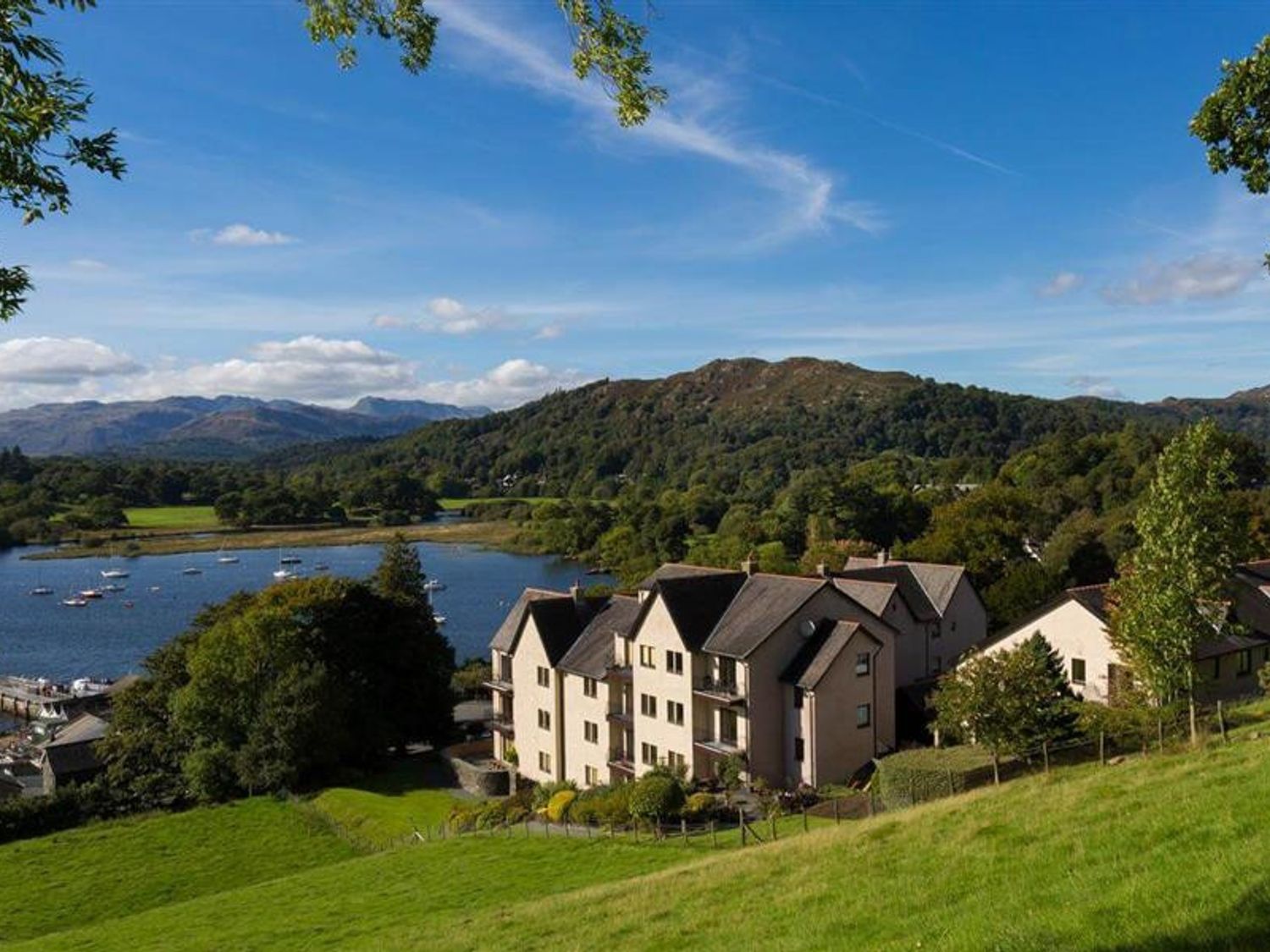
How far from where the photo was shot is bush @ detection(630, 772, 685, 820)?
1330 inches

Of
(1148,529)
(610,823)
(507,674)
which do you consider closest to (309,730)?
(507,674)

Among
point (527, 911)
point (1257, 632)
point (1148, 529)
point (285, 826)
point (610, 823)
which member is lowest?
point (285, 826)

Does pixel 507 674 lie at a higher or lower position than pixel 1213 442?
lower

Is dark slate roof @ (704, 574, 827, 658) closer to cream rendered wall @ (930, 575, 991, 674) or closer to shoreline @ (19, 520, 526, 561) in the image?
cream rendered wall @ (930, 575, 991, 674)

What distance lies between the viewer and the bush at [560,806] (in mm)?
37250

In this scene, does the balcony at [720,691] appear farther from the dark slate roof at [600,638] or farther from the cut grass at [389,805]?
the cut grass at [389,805]

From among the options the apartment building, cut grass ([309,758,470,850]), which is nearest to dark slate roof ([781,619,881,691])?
the apartment building

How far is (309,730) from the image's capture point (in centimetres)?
4925

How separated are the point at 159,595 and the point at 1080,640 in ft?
390

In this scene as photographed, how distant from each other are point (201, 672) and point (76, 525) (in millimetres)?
169395

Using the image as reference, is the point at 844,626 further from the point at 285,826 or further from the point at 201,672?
the point at 201,672

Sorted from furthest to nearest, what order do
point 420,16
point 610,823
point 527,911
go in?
1. point 610,823
2. point 527,911
3. point 420,16

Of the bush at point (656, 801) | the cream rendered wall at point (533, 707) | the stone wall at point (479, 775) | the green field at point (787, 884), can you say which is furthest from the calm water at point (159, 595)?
the bush at point (656, 801)

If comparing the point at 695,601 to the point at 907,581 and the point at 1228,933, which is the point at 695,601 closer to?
the point at 907,581
